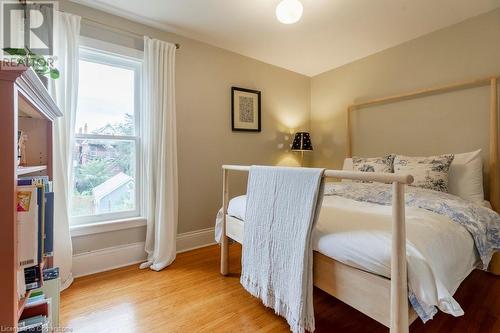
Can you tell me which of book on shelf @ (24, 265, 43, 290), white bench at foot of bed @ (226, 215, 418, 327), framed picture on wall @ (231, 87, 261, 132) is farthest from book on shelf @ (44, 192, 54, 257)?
framed picture on wall @ (231, 87, 261, 132)

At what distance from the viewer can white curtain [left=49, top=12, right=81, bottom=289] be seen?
5.84 feet

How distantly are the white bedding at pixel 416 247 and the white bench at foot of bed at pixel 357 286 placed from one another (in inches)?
1.9

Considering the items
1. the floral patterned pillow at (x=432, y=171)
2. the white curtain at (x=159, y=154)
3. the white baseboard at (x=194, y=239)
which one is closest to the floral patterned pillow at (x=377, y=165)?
the floral patterned pillow at (x=432, y=171)

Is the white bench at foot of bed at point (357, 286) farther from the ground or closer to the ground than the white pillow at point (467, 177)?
closer to the ground

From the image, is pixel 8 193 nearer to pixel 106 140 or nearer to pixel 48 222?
pixel 48 222

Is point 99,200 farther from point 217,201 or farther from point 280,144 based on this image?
point 280,144

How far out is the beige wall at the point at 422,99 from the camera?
2.13 m

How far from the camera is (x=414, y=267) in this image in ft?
2.92

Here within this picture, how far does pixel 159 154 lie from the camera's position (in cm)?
225

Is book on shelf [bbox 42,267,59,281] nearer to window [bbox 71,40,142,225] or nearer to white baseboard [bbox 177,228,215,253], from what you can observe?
window [bbox 71,40,142,225]

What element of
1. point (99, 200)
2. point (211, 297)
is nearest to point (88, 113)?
point (99, 200)

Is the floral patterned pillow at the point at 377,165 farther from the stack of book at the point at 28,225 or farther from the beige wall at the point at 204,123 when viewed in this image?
the stack of book at the point at 28,225

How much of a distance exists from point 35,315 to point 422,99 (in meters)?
3.37

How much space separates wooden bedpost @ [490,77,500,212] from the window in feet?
10.3
